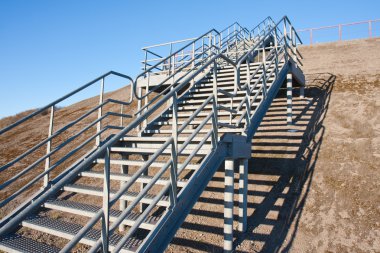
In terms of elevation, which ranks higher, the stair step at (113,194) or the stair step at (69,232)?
the stair step at (113,194)

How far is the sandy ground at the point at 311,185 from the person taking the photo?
5.58 metres

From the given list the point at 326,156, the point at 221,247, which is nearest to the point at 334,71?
the point at 326,156

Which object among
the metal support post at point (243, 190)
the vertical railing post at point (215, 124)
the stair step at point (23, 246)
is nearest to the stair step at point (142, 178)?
the vertical railing post at point (215, 124)

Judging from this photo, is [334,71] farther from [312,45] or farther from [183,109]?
[183,109]

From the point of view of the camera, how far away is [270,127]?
938 cm

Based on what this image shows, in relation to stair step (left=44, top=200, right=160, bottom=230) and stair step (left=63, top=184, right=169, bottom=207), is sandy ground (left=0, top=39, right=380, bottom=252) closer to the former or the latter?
stair step (left=63, top=184, right=169, bottom=207)

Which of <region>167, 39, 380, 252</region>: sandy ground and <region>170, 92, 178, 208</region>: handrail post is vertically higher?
<region>170, 92, 178, 208</region>: handrail post

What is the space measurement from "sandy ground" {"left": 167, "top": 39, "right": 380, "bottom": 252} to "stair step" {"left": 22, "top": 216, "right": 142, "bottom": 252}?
2.87 meters

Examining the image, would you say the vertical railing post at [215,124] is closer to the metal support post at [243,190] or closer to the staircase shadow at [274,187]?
the metal support post at [243,190]

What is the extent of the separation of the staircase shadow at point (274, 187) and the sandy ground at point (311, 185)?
2 cm

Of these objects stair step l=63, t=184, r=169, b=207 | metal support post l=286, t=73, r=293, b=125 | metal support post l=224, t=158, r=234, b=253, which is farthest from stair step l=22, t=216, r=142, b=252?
metal support post l=286, t=73, r=293, b=125

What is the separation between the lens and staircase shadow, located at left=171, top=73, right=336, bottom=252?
585 cm

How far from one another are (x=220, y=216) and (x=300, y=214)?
1.74 m

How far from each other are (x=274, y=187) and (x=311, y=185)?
851mm
